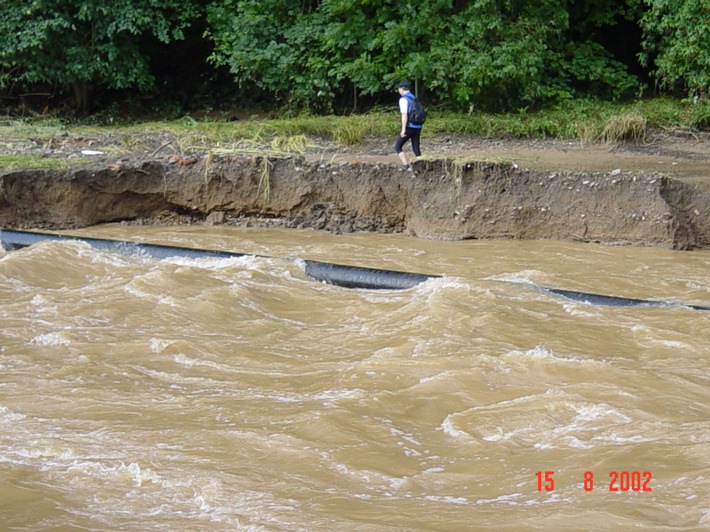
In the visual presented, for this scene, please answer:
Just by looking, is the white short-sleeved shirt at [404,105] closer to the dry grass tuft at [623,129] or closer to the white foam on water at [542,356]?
the dry grass tuft at [623,129]

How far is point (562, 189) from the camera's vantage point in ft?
36.8

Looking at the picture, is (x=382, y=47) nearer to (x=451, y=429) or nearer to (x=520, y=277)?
(x=520, y=277)

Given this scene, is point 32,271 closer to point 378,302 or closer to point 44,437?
point 378,302

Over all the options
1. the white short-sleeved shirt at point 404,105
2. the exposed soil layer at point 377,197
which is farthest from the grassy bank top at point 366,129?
the white short-sleeved shirt at point 404,105

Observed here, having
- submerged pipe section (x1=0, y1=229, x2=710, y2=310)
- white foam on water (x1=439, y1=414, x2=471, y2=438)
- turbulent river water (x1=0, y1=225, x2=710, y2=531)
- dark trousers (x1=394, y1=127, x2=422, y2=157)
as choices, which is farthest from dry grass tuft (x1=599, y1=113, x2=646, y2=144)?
white foam on water (x1=439, y1=414, x2=471, y2=438)

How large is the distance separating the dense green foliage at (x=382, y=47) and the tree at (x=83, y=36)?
3cm

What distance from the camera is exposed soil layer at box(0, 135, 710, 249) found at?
10.9m

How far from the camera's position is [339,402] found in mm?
5234

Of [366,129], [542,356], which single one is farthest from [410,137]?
[542,356]

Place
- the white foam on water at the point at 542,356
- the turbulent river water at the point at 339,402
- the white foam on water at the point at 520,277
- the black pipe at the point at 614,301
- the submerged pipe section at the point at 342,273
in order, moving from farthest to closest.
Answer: the white foam on water at the point at 520,277 < the submerged pipe section at the point at 342,273 < the black pipe at the point at 614,301 < the white foam on water at the point at 542,356 < the turbulent river water at the point at 339,402

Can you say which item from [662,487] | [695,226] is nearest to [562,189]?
[695,226]

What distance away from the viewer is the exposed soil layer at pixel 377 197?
430 inches
